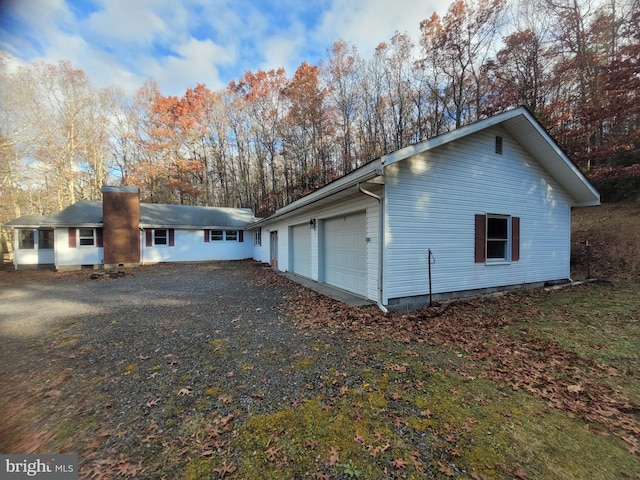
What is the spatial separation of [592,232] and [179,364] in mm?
16605

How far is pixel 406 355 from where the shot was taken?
4.09 meters

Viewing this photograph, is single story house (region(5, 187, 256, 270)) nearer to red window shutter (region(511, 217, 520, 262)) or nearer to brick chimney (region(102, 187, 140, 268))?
brick chimney (region(102, 187, 140, 268))

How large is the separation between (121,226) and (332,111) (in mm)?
17376

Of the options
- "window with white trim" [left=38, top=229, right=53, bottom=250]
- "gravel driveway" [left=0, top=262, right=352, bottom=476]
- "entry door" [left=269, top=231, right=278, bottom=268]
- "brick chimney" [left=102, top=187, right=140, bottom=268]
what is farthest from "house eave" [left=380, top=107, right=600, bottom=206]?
"window with white trim" [left=38, top=229, right=53, bottom=250]

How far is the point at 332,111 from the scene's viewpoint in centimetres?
2230

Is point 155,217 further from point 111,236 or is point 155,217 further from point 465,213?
point 465,213

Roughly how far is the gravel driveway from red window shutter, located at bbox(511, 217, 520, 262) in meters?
6.77

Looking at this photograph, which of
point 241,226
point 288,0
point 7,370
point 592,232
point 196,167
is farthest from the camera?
point 196,167

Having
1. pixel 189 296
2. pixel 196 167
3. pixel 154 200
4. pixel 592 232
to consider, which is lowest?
pixel 189 296

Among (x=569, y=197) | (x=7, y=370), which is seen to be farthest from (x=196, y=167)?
(x=569, y=197)

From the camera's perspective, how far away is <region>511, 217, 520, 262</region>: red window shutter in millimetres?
8047

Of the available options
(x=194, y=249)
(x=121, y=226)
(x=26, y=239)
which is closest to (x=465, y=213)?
(x=194, y=249)

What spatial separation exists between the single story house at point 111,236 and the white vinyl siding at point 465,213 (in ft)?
50.6

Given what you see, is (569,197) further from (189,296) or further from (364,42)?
(364,42)
